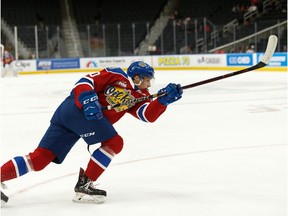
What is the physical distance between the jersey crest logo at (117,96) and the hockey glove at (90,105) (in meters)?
0.21

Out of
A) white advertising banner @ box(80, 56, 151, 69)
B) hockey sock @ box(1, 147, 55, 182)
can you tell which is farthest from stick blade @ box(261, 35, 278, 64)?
white advertising banner @ box(80, 56, 151, 69)

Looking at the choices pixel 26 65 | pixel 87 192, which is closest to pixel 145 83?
pixel 87 192

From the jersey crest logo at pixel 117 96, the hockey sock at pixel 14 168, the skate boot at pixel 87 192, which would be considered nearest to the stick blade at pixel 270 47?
the jersey crest logo at pixel 117 96

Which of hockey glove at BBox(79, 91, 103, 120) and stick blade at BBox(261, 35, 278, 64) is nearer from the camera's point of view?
hockey glove at BBox(79, 91, 103, 120)

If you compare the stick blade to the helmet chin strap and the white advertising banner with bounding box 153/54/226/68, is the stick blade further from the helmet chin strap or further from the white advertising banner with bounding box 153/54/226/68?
the white advertising banner with bounding box 153/54/226/68

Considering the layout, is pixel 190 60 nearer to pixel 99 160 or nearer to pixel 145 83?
pixel 145 83

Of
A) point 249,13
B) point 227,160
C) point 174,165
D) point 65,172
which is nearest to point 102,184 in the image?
point 65,172

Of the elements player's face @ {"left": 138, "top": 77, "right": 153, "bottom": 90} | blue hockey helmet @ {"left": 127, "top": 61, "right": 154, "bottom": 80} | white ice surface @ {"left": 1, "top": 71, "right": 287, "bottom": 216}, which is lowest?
white ice surface @ {"left": 1, "top": 71, "right": 287, "bottom": 216}

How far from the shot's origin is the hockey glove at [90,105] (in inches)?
118

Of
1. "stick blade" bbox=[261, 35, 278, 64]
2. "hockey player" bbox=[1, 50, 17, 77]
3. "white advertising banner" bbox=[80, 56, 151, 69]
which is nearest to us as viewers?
"stick blade" bbox=[261, 35, 278, 64]

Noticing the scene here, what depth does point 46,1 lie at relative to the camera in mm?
26594

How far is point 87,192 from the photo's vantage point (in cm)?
324

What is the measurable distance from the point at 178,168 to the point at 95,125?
1.29 m

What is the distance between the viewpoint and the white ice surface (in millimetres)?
3183
